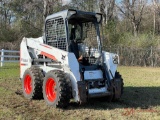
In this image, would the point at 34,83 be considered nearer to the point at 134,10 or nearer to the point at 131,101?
the point at 131,101

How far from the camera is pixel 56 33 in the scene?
812cm

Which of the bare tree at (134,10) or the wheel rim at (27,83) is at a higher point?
the bare tree at (134,10)

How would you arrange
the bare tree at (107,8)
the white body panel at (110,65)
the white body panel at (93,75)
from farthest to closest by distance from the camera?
the bare tree at (107,8)
the white body panel at (110,65)
the white body panel at (93,75)

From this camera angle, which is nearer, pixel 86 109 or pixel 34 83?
pixel 86 109

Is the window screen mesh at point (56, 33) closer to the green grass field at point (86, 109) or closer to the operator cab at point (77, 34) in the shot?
the operator cab at point (77, 34)

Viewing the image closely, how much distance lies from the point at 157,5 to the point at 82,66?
106ft

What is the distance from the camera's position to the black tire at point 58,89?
23.0 feet

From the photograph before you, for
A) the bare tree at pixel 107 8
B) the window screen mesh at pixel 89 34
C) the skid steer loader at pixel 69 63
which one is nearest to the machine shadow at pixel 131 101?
the skid steer loader at pixel 69 63

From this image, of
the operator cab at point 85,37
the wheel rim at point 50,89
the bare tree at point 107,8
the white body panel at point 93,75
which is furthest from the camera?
the bare tree at point 107,8

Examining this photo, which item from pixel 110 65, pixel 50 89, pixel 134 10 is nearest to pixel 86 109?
pixel 50 89

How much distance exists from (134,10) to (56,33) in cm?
3306

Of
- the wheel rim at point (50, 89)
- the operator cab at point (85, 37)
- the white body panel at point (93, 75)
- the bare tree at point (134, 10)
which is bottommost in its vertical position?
the wheel rim at point (50, 89)

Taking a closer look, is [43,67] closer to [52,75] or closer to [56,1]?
[52,75]

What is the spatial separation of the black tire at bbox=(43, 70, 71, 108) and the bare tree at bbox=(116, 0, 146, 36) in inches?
1254
